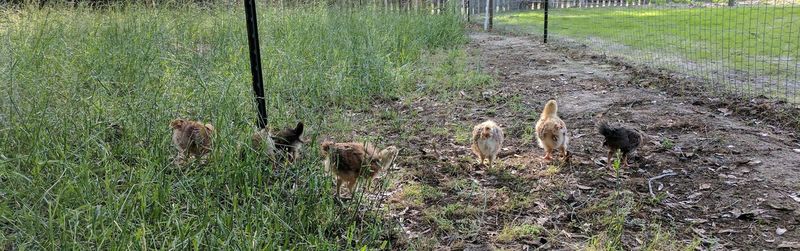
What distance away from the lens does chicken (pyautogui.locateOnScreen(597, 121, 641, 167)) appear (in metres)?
4.34

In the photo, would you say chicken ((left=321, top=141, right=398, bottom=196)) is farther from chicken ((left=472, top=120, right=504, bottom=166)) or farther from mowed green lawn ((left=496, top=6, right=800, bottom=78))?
mowed green lawn ((left=496, top=6, right=800, bottom=78))

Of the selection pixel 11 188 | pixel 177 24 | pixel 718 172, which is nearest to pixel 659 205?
pixel 718 172

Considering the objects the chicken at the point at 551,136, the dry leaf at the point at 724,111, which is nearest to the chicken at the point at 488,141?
the chicken at the point at 551,136

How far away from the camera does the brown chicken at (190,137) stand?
3.46m

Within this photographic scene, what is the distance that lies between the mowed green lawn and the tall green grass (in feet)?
16.7

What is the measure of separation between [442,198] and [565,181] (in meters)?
0.94

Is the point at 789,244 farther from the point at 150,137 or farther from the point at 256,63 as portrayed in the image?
the point at 150,137

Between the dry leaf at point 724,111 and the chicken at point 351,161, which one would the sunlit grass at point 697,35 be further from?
the chicken at point 351,161

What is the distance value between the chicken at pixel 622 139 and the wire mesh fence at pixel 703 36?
2.66 metres

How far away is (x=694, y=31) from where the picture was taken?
1245 cm

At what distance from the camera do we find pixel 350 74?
6.93 metres

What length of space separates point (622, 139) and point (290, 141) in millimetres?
2388

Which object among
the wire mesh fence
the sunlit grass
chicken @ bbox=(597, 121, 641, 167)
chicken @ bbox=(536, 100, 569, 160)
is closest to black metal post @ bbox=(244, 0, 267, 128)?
chicken @ bbox=(536, 100, 569, 160)

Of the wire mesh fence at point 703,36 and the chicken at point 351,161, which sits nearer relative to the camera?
the chicken at point 351,161
